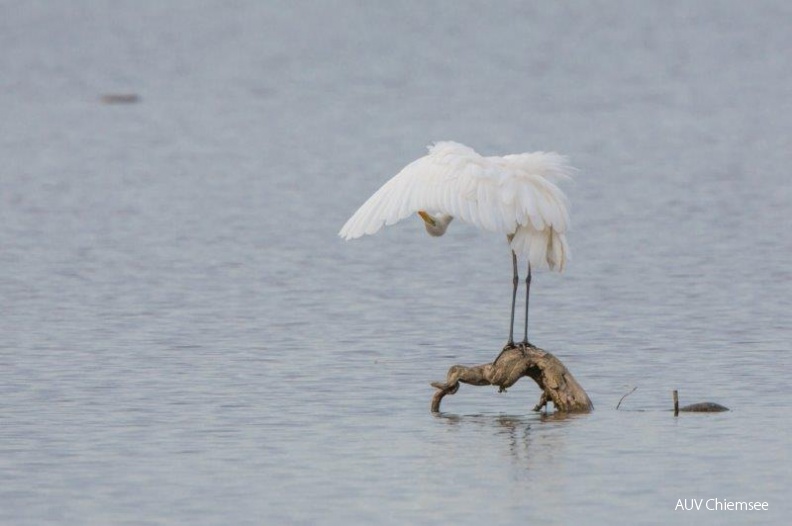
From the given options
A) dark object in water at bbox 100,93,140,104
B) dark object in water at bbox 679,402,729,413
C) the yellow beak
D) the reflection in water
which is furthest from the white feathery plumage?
dark object in water at bbox 100,93,140,104

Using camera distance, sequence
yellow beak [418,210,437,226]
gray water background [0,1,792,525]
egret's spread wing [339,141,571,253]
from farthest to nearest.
Answer: yellow beak [418,210,437,226]
egret's spread wing [339,141,571,253]
gray water background [0,1,792,525]

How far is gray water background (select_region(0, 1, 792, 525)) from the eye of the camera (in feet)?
40.7

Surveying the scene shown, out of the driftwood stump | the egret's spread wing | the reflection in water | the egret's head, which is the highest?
the egret's spread wing

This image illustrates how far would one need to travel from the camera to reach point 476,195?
45.8 ft

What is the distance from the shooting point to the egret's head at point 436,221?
1475 cm

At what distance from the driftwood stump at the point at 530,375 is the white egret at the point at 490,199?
72 centimetres

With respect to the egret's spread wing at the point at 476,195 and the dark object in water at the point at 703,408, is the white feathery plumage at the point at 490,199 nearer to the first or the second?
the egret's spread wing at the point at 476,195

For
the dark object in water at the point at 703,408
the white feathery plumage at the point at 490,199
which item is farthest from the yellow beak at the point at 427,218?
the dark object in water at the point at 703,408

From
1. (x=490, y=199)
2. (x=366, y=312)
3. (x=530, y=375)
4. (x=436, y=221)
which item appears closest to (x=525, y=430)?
(x=530, y=375)

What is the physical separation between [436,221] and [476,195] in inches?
36.1

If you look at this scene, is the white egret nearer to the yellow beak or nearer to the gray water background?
the yellow beak

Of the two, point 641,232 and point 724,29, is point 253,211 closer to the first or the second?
point 641,232

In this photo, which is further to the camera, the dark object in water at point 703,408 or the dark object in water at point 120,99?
the dark object in water at point 120,99

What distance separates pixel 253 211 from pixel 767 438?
16891 millimetres
